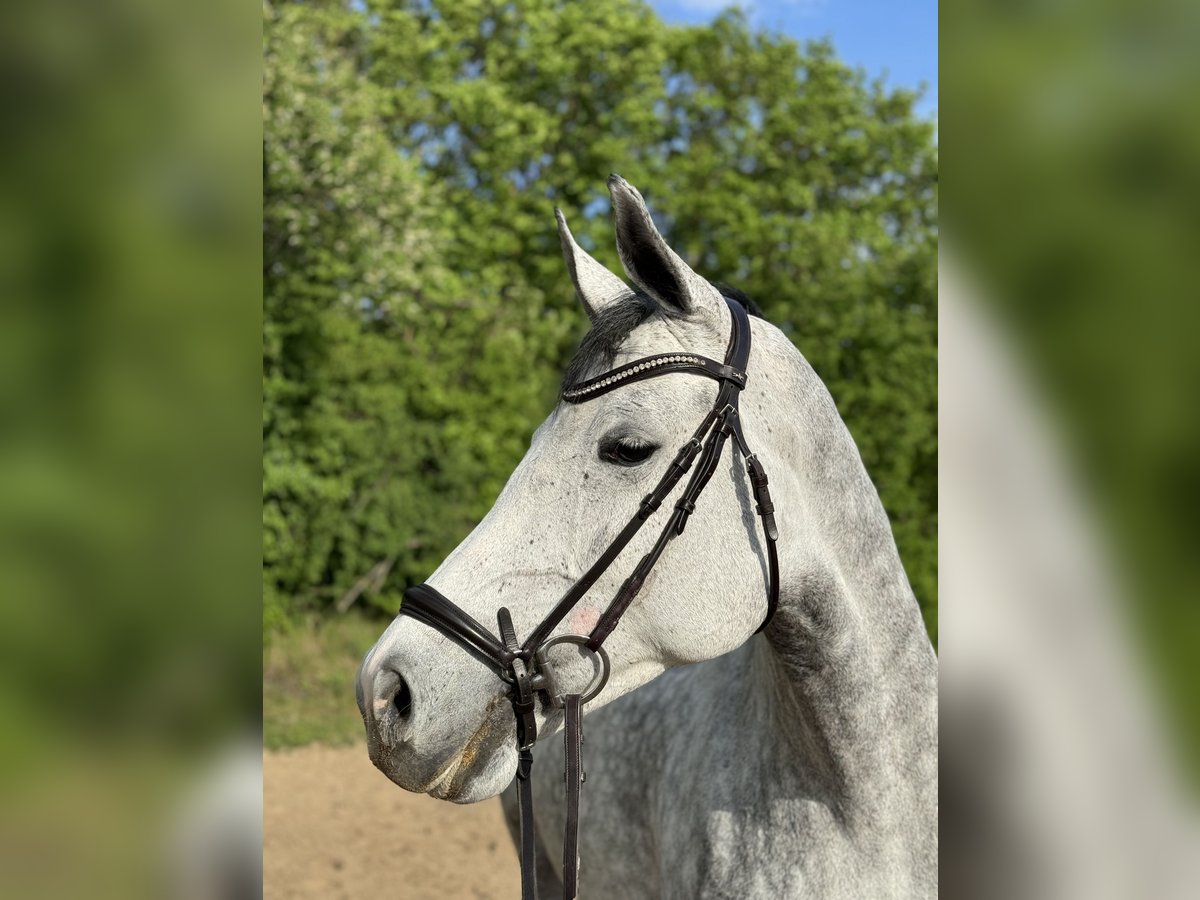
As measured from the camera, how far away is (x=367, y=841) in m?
6.85

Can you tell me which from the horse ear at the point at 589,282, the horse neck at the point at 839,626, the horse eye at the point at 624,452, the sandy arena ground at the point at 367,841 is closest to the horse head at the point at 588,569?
the horse eye at the point at 624,452

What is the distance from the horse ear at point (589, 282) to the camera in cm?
222

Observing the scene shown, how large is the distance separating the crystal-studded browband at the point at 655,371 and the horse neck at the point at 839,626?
0.09 meters

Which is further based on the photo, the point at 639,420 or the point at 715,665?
the point at 715,665

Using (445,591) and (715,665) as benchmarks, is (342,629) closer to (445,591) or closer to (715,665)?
(715,665)

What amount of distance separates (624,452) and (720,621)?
36 centimetres
